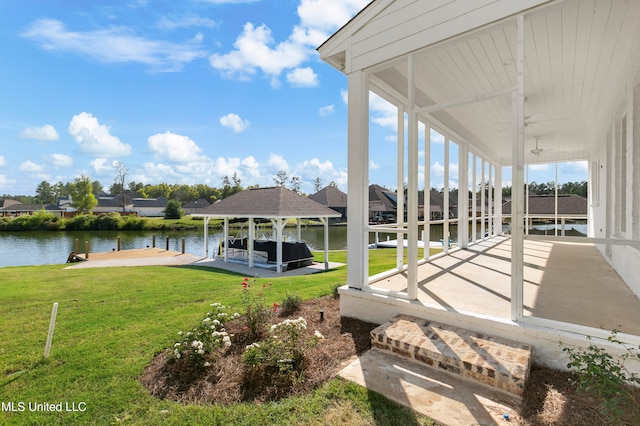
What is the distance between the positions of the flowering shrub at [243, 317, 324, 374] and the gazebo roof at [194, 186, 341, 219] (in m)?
8.78

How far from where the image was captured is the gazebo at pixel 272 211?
11.8m

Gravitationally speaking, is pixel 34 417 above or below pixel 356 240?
below

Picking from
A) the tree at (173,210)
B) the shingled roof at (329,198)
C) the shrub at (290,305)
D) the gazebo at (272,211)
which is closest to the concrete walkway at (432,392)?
the shrub at (290,305)

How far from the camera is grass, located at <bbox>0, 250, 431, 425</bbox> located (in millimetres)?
2096

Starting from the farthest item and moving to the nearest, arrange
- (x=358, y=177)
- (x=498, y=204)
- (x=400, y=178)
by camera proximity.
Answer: (x=498, y=204)
(x=400, y=178)
(x=358, y=177)

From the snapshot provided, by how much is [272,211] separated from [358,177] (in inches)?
333

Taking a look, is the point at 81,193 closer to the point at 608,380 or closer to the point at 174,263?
the point at 174,263

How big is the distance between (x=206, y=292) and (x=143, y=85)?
23.1 meters

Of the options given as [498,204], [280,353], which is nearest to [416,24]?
[280,353]

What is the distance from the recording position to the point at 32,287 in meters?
6.46

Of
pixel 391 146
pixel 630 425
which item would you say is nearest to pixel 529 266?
pixel 391 146

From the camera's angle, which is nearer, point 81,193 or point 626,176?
point 626,176

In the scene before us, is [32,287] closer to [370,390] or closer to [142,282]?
[142,282]

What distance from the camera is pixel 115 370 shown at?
2758 millimetres
